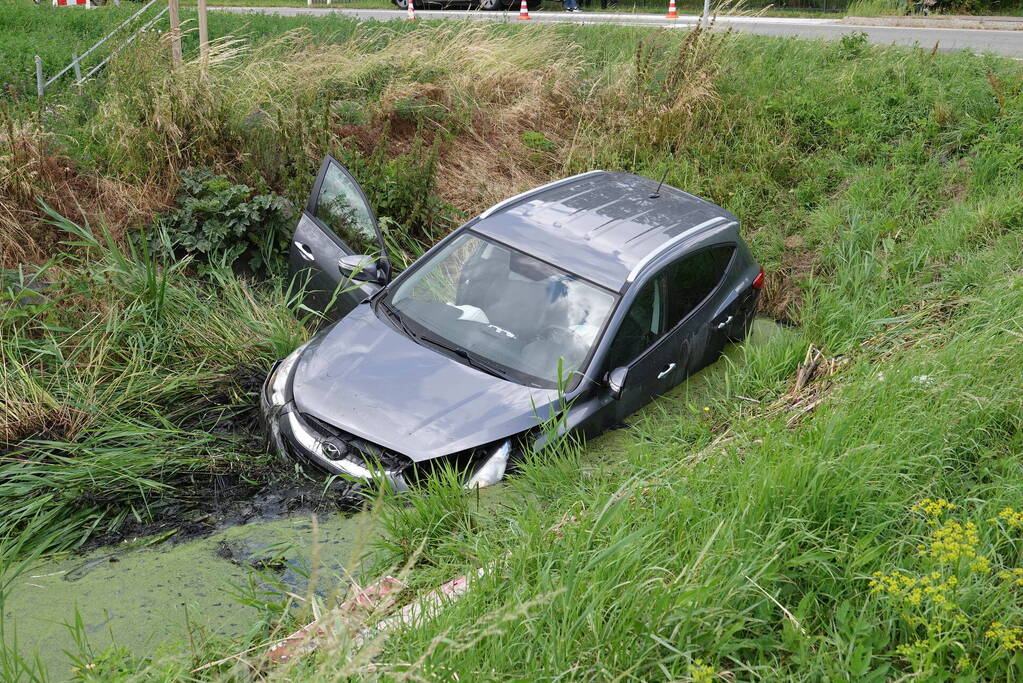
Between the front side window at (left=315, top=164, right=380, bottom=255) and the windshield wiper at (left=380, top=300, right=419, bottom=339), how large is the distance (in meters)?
0.72

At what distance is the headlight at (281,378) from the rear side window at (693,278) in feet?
7.54

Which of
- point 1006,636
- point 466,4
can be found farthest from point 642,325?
point 466,4

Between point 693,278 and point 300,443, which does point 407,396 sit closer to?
point 300,443

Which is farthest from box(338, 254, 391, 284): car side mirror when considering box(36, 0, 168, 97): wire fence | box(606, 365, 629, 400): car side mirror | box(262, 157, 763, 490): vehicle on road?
box(36, 0, 168, 97): wire fence

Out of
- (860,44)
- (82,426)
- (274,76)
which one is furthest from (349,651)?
(860,44)

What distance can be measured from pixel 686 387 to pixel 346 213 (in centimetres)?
260

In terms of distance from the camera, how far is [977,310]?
234 inches

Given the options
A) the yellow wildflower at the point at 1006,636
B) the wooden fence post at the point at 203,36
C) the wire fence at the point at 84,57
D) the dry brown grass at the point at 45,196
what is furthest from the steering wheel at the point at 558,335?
the wire fence at the point at 84,57

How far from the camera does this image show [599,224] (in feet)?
18.7

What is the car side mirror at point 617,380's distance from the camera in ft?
16.0

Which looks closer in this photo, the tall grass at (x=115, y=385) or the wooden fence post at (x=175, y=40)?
the tall grass at (x=115, y=385)

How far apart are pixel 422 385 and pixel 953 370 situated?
9.28 ft

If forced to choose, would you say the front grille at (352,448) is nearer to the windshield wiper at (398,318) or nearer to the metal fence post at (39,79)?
the windshield wiper at (398,318)

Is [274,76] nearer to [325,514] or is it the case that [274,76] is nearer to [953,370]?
[325,514]
